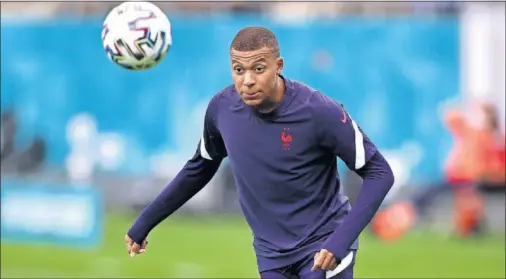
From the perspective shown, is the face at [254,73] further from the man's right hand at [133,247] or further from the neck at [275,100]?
the man's right hand at [133,247]

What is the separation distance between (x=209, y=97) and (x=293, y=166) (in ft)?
49.2

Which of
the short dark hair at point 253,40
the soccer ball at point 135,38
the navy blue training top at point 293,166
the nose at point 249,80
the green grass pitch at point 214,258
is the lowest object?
the navy blue training top at point 293,166

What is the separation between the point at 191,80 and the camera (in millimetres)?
22625

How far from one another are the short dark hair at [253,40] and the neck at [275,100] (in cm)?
22

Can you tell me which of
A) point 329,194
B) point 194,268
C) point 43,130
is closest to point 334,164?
point 329,194

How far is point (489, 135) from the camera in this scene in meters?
19.2

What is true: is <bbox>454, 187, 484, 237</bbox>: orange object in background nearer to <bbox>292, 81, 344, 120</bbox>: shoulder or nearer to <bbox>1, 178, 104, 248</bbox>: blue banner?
<bbox>1, 178, 104, 248</bbox>: blue banner

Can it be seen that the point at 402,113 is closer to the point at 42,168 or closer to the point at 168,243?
the point at 168,243

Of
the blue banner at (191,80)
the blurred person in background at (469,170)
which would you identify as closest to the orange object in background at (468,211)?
the blurred person in background at (469,170)

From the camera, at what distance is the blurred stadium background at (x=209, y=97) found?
1908 centimetres

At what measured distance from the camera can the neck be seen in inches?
284

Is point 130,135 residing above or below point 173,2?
below

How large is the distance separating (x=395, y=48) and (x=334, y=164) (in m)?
14.3

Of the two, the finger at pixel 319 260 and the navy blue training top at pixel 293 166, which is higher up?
the navy blue training top at pixel 293 166
